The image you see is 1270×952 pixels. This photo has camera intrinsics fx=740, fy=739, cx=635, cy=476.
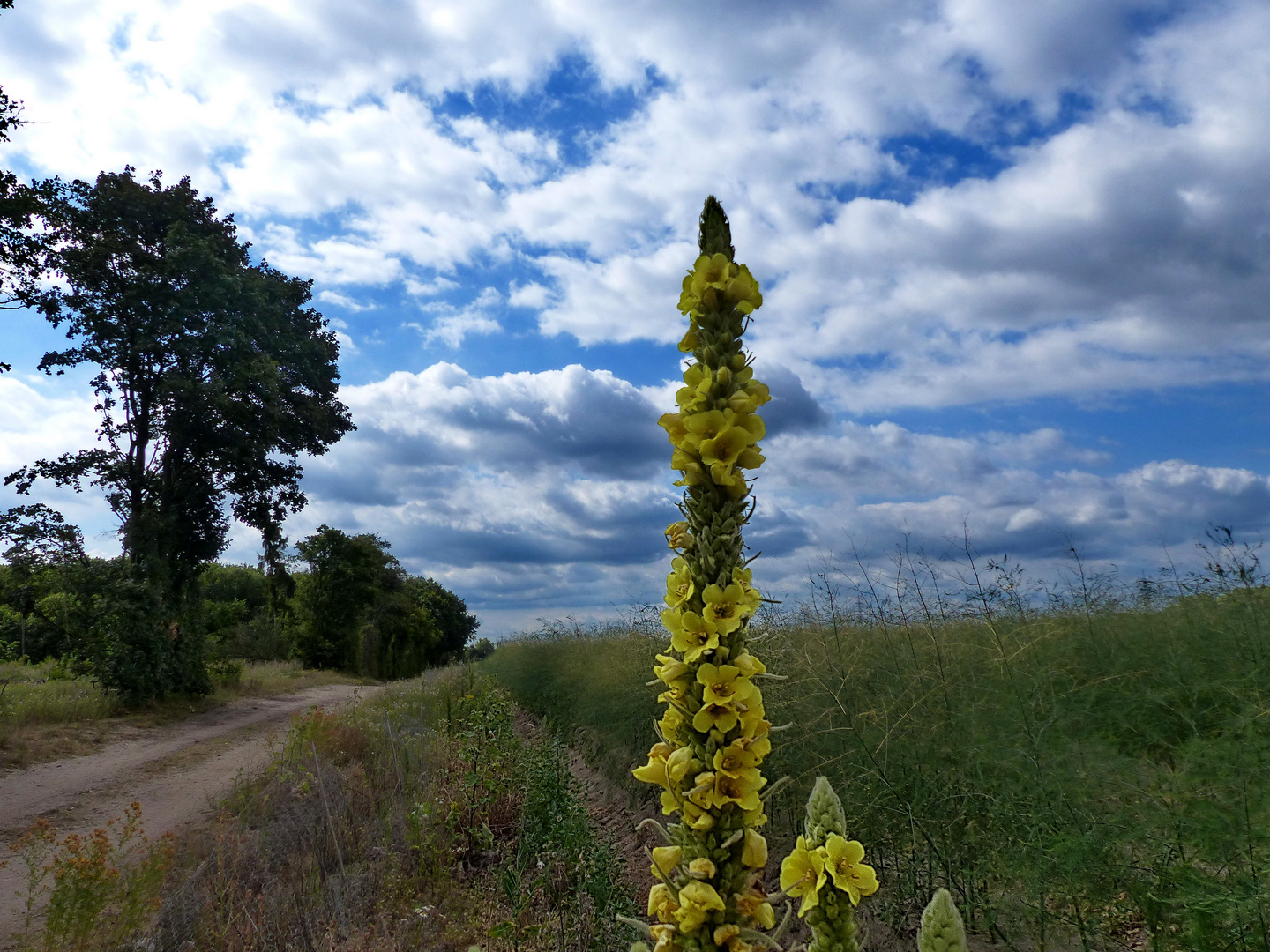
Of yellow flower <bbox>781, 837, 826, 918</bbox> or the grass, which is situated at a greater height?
yellow flower <bbox>781, 837, 826, 918</bbox>

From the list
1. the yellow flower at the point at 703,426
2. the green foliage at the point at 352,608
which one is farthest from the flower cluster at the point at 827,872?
the green foliage at the point at 352,608

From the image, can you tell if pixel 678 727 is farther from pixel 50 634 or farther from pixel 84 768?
pixel 50 634

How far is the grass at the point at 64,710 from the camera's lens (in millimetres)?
11578

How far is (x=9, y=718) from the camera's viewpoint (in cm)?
1216

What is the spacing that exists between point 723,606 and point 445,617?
55.9 metres

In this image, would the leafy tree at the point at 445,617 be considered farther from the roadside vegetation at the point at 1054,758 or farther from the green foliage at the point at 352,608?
the roadside vegetation at the point at 1054,758

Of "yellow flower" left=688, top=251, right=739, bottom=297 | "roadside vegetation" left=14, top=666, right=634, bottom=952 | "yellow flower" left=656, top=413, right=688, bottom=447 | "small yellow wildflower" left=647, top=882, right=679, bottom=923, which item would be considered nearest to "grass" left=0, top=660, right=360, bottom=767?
"roadside vegetation" left=14, top=666, right=634, bottom=952

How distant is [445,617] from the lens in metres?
54.5

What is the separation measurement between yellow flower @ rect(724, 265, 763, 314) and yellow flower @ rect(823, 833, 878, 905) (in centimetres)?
106

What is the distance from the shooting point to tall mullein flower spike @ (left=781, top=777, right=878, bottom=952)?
1.40m

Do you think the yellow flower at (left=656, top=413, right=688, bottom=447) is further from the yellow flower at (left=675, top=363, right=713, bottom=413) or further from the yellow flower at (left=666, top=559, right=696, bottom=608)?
the yellow flower at (left=666, top=559, right=696, bottom=608)

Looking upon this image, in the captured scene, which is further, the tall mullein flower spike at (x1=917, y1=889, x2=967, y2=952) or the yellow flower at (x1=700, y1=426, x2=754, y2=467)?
the yellow flower at (x1=700, y1=426, x2=754, y2=467)

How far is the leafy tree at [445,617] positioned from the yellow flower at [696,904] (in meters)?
48.2

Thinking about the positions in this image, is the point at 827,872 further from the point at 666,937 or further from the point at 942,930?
the point at 666,937
